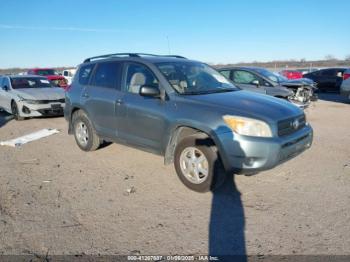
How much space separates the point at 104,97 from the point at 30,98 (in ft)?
20.2

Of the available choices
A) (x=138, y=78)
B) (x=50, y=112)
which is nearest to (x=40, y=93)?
(x=50, y=112)

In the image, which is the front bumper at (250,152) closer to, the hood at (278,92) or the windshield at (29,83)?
the hood at (278,92)

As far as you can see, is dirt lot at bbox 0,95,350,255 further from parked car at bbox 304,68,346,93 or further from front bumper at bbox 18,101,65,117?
parked car at bbox 304,68,346,93

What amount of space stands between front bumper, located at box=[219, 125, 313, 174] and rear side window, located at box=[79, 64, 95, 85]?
3.57 meters

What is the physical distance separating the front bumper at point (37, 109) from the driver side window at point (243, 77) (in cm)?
587

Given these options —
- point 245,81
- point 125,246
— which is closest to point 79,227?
point 125,246

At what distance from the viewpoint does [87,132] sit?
23.3 ft

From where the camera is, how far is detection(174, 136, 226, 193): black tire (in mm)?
4648

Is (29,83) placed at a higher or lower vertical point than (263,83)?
lower

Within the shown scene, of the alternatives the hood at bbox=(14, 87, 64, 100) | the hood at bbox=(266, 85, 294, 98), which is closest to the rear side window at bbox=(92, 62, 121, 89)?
the hood at bbox=(14, 87, 64, 100)

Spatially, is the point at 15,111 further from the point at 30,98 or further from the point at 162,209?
the point at 162,209

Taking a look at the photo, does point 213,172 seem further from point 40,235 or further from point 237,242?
point 40,235

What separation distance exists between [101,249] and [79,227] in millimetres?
592

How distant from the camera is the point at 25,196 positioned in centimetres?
495
